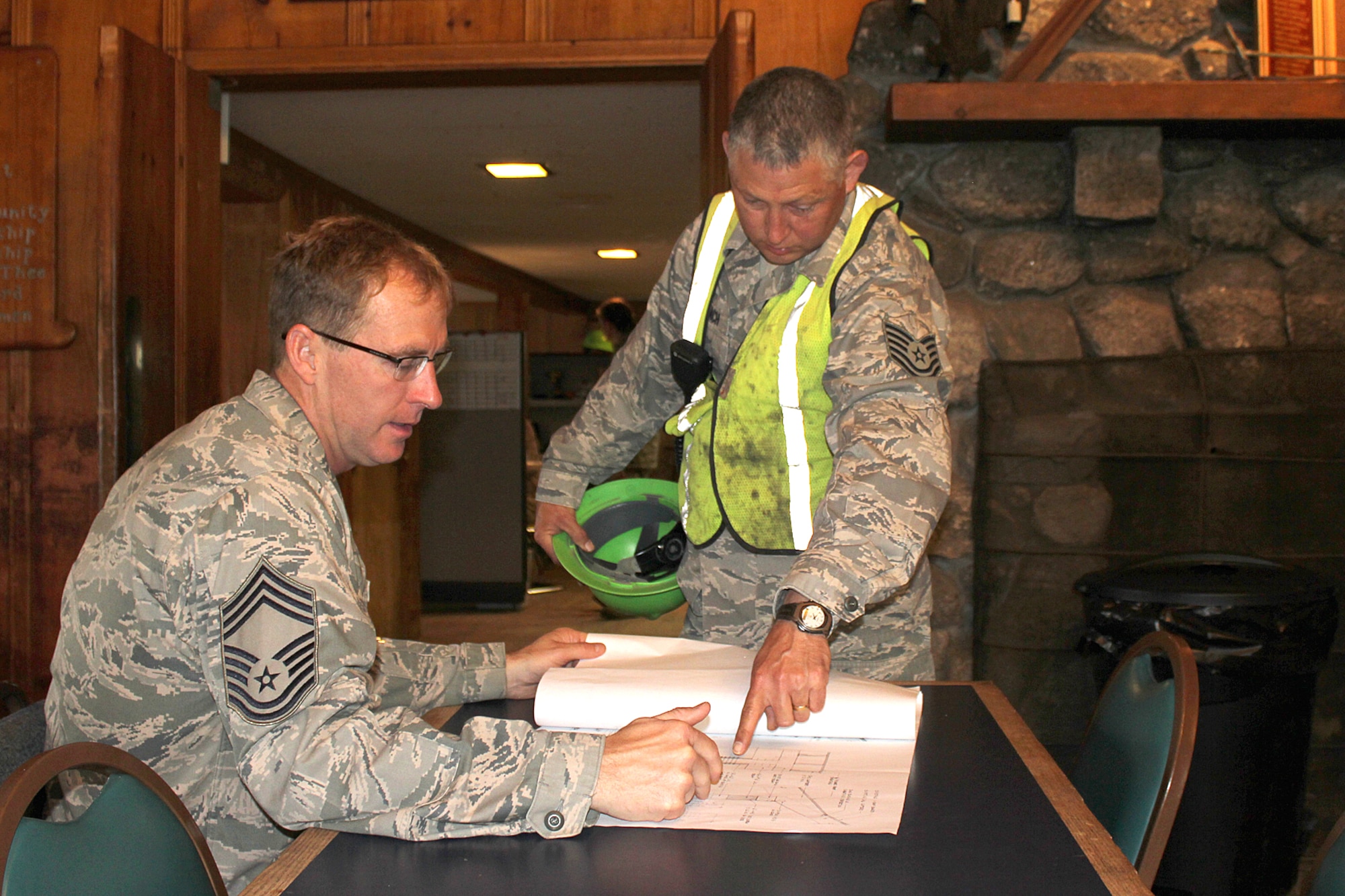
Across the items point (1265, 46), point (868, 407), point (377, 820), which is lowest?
point (377, 820)

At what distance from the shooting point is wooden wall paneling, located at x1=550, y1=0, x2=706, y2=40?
10.5 ft

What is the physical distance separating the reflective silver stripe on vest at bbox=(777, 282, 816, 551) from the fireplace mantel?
3.99 ft

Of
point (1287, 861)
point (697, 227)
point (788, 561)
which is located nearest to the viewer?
A: point (788, 561)

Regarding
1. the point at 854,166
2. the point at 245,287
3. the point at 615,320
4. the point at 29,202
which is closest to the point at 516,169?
the point at 615,320

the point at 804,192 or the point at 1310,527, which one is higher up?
the point at 804,192

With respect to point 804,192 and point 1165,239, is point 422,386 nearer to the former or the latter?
point 804,192

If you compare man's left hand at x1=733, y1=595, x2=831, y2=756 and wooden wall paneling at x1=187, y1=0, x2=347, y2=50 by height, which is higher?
wooden wall paneling at x1=187, y1=0, x2=347, y2=50

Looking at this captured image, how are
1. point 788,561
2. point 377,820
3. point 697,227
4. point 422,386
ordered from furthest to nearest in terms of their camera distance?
point 697,227, point 788,561, point 422,386, point 377,820

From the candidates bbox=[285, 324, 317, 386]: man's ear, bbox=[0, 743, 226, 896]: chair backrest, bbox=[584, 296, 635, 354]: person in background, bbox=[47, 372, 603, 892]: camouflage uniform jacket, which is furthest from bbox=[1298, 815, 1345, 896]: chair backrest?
bbox=[584, 296, 635, 354]: person in background

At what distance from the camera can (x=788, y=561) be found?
1837 mm

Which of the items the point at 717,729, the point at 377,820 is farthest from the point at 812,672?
the point at 377,820

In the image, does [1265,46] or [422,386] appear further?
[1265,46]

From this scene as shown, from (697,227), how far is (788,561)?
2.09 ft

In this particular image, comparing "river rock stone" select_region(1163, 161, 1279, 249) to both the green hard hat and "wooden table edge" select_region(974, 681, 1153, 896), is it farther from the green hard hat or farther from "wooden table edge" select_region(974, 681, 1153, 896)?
"wooden table edge" select_region(974, 681, 1153, 896)
